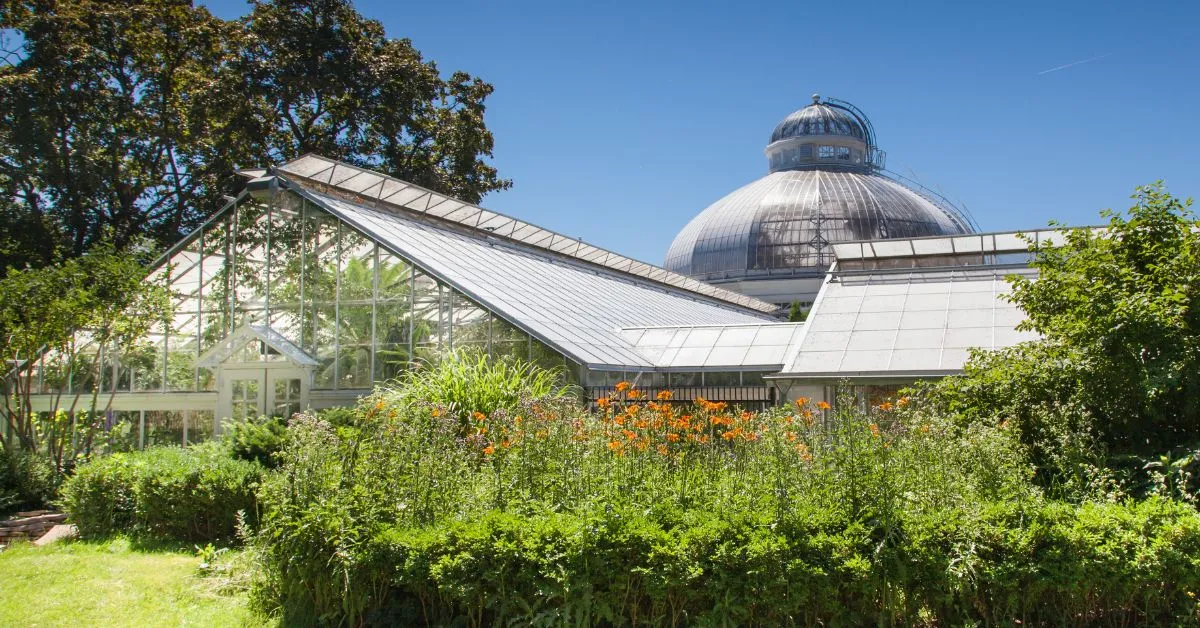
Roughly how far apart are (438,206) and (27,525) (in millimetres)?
11792

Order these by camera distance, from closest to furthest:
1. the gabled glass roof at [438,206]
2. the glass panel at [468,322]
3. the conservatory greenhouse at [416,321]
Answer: the conservatory greenhouse at [416,321], the glass panel at [468,322], the gabled glass roof at [438,206]

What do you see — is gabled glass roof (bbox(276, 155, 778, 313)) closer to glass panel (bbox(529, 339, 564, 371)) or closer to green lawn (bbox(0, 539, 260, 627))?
glass panel (bbox(529, 339, 564, 371))

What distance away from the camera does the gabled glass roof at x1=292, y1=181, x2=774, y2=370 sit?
15.5 m

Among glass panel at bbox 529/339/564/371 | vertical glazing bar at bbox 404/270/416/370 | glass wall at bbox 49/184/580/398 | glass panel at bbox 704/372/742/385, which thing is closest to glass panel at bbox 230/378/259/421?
glass wall at bbox 49/184/580/398

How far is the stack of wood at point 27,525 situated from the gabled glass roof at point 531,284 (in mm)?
6840

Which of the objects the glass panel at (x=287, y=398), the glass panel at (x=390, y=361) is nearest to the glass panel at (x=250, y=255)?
the glass panel at (x=287, y=398)

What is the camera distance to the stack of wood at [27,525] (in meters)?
11.5

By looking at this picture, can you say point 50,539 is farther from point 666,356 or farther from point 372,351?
point 666,356

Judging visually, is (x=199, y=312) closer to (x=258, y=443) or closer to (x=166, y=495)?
(x=258, y=443)

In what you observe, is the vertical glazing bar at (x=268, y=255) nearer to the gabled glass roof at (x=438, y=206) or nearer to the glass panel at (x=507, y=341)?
the gabled glass roof at (x=438, y=206)

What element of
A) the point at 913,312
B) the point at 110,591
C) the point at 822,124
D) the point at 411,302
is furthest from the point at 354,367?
the point at 822,124

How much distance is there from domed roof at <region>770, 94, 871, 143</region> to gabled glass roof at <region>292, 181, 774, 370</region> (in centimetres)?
3380

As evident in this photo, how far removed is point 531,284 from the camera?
18.9 meters

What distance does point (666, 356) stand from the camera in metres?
17.8
